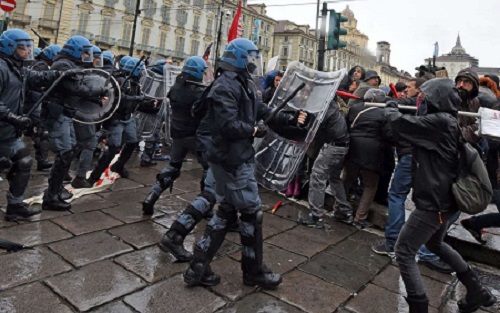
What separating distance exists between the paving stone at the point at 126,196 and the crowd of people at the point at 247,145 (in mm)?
510

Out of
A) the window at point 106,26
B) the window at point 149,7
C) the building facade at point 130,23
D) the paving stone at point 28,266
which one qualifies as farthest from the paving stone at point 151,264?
the window at point 149,7

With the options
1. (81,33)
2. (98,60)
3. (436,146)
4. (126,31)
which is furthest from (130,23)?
(436,146)

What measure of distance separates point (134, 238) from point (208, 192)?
Result: 0.94 meters

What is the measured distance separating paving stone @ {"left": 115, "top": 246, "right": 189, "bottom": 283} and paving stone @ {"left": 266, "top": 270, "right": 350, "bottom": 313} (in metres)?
0.89

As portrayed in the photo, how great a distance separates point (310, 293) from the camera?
3010 millimetres

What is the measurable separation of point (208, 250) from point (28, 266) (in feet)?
4.97

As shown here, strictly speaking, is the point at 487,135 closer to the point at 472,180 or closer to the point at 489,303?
the point at 472,180

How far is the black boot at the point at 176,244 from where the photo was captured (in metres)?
3.34

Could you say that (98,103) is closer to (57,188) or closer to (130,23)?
(57,188)

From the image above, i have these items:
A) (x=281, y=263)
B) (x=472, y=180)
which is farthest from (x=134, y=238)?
(x=472, y=180)

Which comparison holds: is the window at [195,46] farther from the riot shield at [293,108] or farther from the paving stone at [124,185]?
the riot shield at [293,108]

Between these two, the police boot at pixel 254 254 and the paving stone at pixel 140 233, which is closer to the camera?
the police boot at pixel 254 254

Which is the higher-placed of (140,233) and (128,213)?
(128,213)

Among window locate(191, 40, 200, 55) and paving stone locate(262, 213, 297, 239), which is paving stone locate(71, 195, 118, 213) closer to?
paving stone locate(262, 213, 297, 239)
